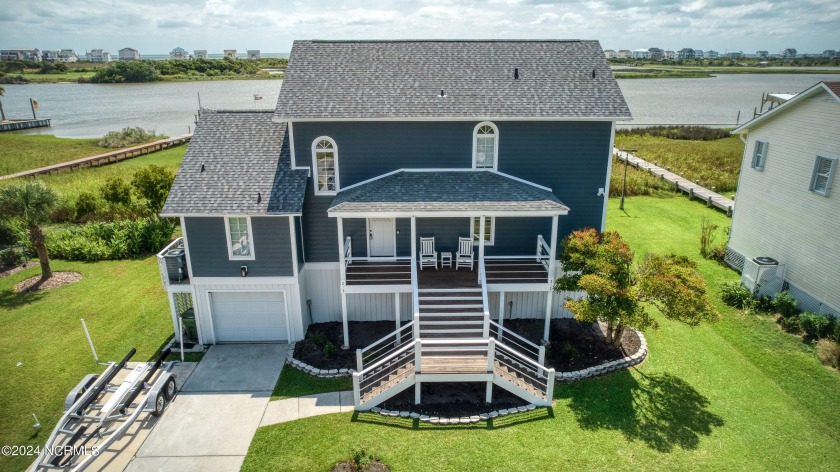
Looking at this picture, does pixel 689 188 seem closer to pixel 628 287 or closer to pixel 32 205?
pixel 628 287

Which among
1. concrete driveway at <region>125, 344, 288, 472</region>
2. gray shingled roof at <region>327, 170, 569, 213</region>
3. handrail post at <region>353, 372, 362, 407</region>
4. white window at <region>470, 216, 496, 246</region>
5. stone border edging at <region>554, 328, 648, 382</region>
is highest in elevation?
gray shingled roof at <region>327, 170, 569, 213</region>

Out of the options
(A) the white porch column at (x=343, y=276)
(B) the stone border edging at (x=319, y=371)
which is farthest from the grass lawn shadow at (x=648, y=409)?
(A) the white porch column at (x=343, y=276)

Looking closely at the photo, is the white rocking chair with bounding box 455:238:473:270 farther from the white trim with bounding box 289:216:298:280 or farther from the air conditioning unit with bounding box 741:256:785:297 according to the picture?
the air conditioning unit with bounding box 741:256:785:297

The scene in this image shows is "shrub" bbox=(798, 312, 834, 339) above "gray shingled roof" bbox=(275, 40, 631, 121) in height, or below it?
below

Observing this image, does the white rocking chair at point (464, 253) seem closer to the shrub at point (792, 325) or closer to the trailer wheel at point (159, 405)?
the trailer wheel at point (159, 405)

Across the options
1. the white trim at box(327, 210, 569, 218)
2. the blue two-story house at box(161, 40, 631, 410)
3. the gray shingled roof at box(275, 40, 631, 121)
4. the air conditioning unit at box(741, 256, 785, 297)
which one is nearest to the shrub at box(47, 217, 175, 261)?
the blue two-story house at box(161, 40, 631, 410)

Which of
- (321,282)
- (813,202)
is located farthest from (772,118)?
(321,282)

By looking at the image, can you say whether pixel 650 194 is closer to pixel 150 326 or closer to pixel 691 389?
pixel 691 389
